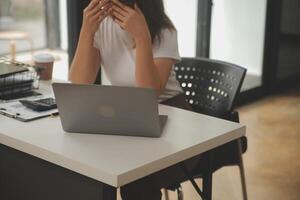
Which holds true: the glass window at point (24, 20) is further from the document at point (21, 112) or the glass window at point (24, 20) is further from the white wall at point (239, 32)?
the white wall at point (239, 32)

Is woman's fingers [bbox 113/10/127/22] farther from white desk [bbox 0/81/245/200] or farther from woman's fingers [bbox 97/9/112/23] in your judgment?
white desk [bbox 0/81/245/200]

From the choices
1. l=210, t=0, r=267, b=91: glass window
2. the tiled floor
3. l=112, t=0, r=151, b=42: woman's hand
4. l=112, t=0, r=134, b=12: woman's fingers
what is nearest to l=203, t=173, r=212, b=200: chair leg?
l=112, t=0, r=151, b=42: woman's hand

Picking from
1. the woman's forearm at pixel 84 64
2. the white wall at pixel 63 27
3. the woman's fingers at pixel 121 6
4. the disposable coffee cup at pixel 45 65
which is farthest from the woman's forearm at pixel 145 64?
the white wall at pixel 63 27

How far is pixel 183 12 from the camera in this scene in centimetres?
395

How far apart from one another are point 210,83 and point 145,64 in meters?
0.47

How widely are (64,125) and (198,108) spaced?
2.68 feet

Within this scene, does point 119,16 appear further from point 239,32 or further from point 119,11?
point 239,32

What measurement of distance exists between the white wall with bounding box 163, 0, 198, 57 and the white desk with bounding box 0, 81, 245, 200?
2.14 meters

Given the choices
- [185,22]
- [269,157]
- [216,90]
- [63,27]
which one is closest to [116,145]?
[216,90]

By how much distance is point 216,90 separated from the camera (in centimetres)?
231

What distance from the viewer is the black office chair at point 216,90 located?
7.27ft

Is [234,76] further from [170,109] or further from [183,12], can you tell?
[183,12]

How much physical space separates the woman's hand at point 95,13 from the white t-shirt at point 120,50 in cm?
13

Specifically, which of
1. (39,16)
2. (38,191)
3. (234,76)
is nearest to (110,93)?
(38,191)
